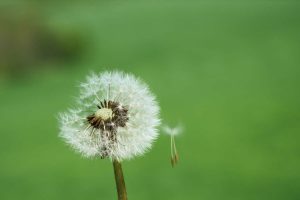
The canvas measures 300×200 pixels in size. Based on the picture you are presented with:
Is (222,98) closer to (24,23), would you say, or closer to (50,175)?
(50,175)

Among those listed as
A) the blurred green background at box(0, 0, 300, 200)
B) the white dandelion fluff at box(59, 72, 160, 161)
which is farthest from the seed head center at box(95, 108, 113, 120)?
the blurred green background at box(0, 0, 300, 200)

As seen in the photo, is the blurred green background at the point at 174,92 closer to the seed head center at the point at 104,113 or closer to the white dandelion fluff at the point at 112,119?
the white dandelion fluff at the point at 112,119

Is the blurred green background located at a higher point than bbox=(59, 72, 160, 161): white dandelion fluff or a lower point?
higher

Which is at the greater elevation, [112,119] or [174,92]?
[174,92]

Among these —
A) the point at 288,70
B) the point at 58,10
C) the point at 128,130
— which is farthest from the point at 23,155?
the point at 58,10

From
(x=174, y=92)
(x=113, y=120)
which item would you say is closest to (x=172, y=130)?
(x=113, y=120)

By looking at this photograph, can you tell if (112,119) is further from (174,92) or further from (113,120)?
(174,92)

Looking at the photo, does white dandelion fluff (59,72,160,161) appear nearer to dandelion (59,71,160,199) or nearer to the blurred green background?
dandelion (59,71,160,199)
